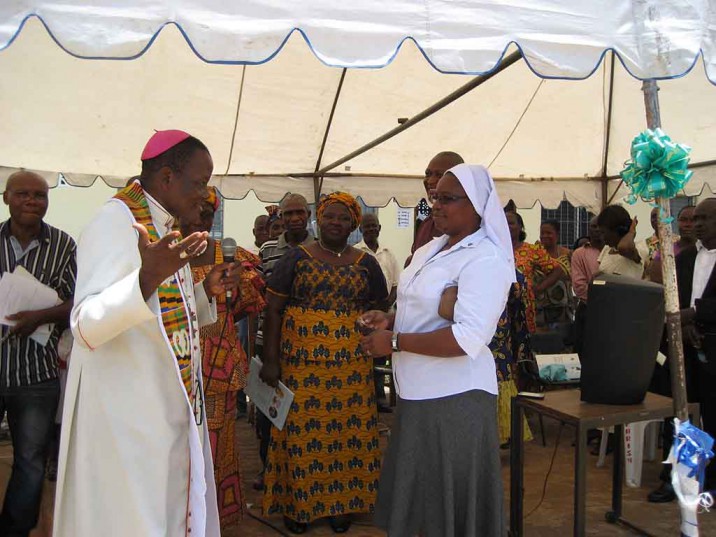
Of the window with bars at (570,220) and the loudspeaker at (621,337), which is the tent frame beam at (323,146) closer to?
the loudspeaker at (621,337)

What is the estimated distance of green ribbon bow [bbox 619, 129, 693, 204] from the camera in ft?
Answer: 7.75

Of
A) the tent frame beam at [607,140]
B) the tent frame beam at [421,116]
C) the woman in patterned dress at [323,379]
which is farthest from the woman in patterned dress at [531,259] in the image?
the woman in patterned dress at [323,379]

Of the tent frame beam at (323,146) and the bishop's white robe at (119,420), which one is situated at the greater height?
the tent frame beam at (323,146)

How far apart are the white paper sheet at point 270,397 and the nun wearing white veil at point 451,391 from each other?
3.77 ft

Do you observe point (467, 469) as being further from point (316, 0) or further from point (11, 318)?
point (11, 318)

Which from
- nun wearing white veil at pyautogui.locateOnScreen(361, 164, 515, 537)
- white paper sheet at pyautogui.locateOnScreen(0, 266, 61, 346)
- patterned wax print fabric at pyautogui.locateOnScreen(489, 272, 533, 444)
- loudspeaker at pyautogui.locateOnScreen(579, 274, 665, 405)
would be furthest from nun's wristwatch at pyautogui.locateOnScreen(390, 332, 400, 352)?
white paper sheet at pyautogui.locateOnScreen(0, 266, 61, 346)

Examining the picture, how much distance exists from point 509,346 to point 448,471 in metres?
2.13

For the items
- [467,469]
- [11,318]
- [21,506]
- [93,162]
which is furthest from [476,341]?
[93,162]

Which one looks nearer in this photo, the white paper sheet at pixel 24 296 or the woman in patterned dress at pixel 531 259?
the white paper sheet at pixel 24 296

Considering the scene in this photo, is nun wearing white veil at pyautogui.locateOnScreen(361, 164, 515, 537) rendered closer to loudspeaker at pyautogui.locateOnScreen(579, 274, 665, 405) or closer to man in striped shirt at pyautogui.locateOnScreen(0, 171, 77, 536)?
loudspeaker at pyautogui.locateOnScreen(579, 274, 665, 405)

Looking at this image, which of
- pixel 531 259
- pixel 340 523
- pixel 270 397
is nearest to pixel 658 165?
pixel 270 397

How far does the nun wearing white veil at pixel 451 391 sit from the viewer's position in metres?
2.53

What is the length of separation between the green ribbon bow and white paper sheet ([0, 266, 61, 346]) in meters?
2.80

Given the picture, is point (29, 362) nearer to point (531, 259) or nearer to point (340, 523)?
point (340, 523)
